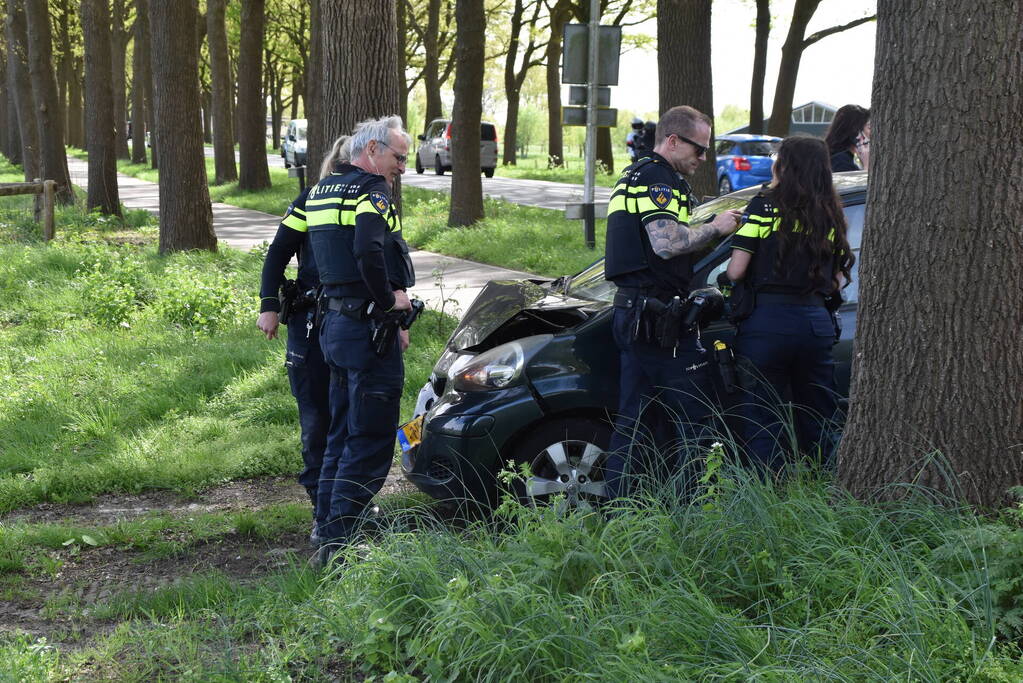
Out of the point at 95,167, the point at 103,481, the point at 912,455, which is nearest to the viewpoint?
the point at 912,455

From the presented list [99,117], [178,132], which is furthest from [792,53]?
[178,132]

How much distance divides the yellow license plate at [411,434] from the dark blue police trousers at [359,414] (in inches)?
11.2

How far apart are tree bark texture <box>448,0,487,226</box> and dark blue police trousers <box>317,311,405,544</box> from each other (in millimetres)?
11248

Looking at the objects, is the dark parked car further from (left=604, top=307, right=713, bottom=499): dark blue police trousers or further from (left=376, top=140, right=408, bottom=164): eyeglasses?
(left=376, top=140, right=408, bottom=164): eyeglasses

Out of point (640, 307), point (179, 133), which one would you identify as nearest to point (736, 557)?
point (640, 307)

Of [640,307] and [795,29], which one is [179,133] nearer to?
[640,307]

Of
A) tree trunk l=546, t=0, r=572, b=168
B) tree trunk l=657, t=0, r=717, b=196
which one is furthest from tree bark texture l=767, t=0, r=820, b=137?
tree trunk l=657, t=0, r=717, b=196

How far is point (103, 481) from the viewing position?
616cm

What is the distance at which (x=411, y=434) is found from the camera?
524cm

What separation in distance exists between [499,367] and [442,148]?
99.0 ft

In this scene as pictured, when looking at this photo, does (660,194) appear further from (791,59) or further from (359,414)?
(791,59)

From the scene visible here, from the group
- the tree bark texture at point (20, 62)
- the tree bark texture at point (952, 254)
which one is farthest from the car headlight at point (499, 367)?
the tree bark texture at point (20, 62)

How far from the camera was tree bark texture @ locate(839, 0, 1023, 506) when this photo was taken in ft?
12.4

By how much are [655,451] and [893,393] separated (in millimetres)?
934
